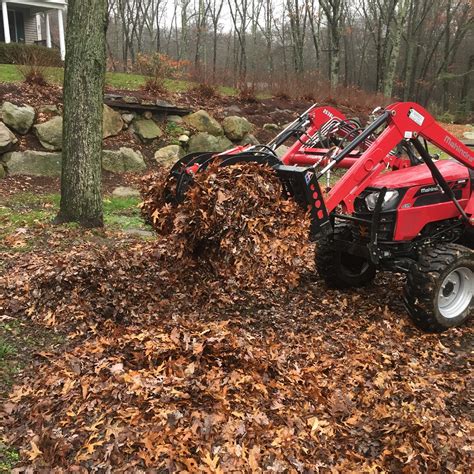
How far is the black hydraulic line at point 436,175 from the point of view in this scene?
477 cm

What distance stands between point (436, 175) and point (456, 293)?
49.0 inches

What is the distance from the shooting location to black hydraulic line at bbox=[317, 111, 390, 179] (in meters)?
4.23

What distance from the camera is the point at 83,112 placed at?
6762mm

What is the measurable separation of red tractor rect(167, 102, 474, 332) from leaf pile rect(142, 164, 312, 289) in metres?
0.15

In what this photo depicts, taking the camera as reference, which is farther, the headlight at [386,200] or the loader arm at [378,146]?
the headlight at [386,200]

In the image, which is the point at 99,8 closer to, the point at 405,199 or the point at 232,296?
the point at 232,296

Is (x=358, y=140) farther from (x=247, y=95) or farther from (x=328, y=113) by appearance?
(x=247, y=95)

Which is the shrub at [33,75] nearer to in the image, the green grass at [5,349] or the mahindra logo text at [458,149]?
the green grass at [5,349]

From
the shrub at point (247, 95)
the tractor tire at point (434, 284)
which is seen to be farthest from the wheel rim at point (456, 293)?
the shrub at point (247, 95)

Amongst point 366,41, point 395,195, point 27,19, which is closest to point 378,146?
point 395,195

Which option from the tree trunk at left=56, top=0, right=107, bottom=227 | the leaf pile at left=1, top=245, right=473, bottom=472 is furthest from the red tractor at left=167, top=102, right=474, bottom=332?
the tree trunk at left=56, top=0, right=107, bottom=227

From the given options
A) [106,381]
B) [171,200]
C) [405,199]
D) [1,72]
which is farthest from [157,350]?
[1,72]

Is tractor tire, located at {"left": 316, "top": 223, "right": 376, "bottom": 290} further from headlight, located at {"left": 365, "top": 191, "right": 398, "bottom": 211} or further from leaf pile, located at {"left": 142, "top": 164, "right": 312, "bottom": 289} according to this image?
leaf pile, located at {"left": 142, "top": 164, "right": 312, "bottom": 289}

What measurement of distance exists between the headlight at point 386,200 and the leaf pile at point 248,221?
3.49ft
